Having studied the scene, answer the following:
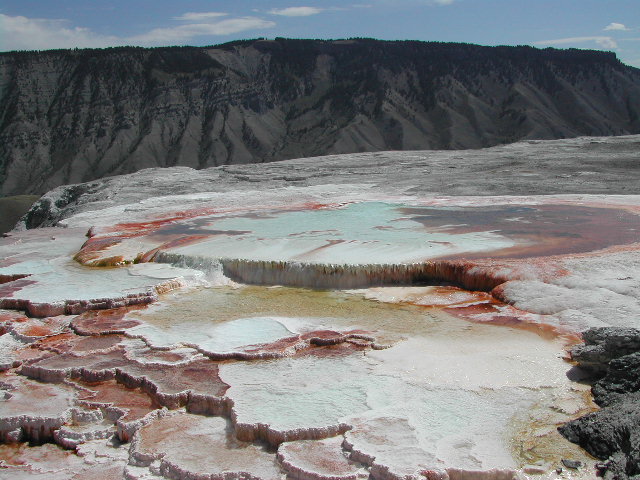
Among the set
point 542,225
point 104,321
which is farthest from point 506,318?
point 542,225

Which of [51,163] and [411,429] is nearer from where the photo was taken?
[411,429]

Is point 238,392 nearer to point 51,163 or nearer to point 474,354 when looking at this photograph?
point 474,354

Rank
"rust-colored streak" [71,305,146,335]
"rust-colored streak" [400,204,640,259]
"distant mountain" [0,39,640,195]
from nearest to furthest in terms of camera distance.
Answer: "rust-colored streak" [71,305,146,335] → "rust-colored streak" [400,204,640,259] → "distant mountain" [0,39,640,195]

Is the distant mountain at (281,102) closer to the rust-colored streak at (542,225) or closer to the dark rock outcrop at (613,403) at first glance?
the rust-colored streak at (542,225)

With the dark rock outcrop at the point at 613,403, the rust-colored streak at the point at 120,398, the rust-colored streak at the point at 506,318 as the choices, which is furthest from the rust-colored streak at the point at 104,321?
the dark rock outcrop at the point at 613,403

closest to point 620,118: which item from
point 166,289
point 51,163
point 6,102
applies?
point 51,163

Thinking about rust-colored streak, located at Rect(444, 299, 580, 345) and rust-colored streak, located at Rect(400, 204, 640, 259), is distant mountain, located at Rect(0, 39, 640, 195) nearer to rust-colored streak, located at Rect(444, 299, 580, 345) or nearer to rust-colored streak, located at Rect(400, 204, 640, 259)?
rust-colored streak, located at Rect(400, 204, 640, 259)

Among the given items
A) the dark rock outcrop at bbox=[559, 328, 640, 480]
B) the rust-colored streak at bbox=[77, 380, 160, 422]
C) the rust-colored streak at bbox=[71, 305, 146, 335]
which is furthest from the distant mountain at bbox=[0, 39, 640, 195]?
the dark rock outcrop at bbox=[559, 328, 640, 480]
